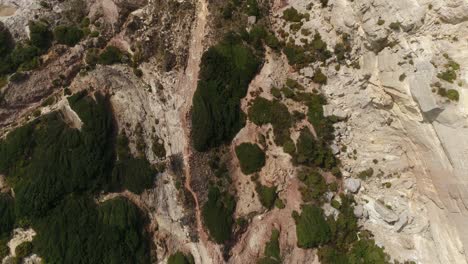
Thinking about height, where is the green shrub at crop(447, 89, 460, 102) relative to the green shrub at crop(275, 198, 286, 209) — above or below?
above

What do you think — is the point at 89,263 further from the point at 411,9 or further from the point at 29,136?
the point at 411,9

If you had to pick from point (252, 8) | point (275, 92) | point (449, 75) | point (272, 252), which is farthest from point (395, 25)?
point (272, 252)

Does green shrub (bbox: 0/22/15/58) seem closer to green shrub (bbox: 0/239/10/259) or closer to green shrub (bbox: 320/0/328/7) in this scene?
green shrub (bbox: 0/239/10/259)

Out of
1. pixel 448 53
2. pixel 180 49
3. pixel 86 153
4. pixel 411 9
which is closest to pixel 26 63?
pixel 86 153

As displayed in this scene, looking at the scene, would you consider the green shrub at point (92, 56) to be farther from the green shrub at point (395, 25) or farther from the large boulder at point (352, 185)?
the large boulder at point (352, 185)

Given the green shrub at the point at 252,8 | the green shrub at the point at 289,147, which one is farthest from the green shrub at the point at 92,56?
the green shrub at the point at 289,147

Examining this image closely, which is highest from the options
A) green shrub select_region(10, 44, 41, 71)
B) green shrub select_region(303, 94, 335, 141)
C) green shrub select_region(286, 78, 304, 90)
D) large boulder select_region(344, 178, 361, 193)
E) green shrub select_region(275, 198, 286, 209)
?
green shrub select_region(10, 44, 41, 71)

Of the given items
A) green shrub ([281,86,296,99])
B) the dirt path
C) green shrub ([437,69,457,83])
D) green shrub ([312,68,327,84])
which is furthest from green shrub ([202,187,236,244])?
green shrub ([437,69,457,83])
